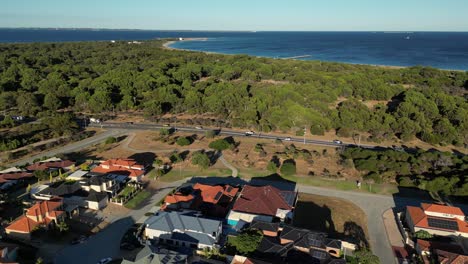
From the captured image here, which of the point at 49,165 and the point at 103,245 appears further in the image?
the point at 49,165

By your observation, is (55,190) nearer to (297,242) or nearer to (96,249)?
(96,249)

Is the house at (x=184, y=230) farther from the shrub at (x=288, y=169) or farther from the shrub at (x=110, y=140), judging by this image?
the shrub at (x=110, y=140)

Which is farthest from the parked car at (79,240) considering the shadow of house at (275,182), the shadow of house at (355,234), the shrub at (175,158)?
the shadow of house at (355,234)

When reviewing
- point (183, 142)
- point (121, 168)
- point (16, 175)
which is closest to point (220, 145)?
point (183, 142)

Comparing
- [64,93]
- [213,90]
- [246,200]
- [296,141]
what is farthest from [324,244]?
[64,93]

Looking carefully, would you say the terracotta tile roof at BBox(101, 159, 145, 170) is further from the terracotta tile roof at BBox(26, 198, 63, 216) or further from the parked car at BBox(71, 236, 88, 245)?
the parked car at BBox(71, 236, 88, 245)

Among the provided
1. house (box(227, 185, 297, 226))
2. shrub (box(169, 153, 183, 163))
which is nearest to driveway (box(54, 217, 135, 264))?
house (box(227, 185, 297, 226))

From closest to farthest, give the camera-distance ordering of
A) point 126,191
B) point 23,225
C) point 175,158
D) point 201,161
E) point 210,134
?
1. point 23,225
2. point 126,191
3. point 201,161
4. point 175,158
5. point 210,134
